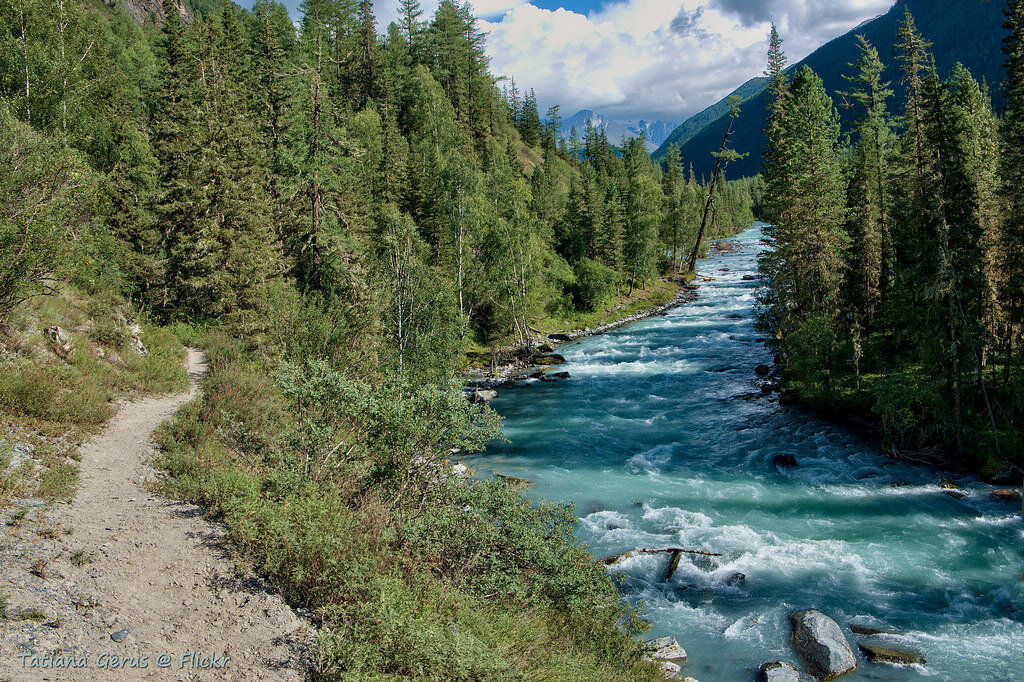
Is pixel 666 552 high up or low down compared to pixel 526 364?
down

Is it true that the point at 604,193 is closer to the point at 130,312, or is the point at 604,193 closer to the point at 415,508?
the point at 130,312

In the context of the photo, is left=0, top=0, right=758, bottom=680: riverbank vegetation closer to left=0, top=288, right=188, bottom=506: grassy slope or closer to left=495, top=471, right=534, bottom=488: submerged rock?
left=0, top=288, right=188, bottom=506: grassy slope

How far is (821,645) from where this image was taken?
13109 millimetres

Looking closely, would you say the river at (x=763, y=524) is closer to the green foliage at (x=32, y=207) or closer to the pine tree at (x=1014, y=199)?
the pine tree at (x=1014, y=199)

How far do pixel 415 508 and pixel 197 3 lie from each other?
183070mm

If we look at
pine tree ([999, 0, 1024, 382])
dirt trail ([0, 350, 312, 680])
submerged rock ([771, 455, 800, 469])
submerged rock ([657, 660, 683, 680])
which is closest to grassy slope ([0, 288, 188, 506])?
dirt trail ([0, 350, 312, 680])

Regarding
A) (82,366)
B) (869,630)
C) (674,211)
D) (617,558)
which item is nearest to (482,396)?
(617,558)

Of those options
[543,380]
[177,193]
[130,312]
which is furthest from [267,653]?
[543,380]

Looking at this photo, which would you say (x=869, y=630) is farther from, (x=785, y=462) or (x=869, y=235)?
(x=869, y=235)

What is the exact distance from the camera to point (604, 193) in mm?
69312

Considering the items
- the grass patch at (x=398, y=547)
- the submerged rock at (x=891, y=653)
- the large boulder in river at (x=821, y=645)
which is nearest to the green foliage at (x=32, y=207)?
the grass patch at (x=398, y=547)

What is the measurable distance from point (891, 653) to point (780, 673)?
9.80 ft

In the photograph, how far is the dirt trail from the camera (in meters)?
6.93

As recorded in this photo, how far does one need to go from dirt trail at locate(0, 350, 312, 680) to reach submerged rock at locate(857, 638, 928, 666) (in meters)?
13.0
